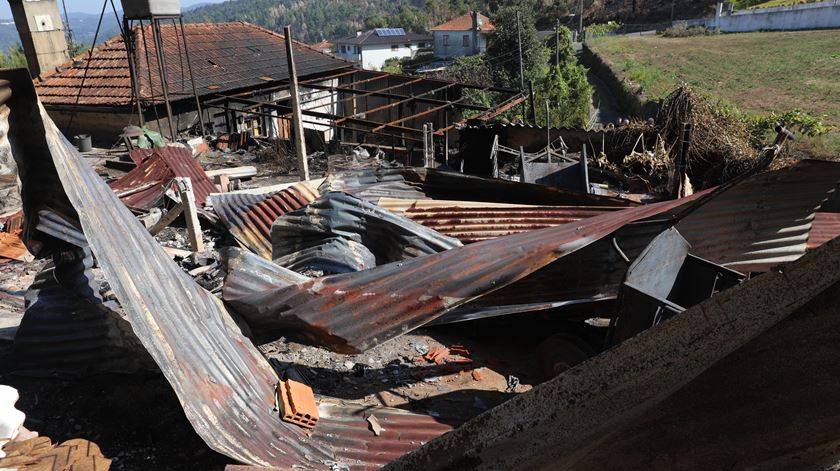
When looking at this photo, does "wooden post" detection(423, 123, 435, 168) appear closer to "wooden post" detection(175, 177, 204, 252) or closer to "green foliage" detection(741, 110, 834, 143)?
"wooden post" detection(175, 177, 204, 252)

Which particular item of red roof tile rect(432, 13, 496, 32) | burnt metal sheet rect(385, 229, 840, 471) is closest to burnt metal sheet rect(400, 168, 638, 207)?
burnt metal sheet rect(385, 229, 840, 471)

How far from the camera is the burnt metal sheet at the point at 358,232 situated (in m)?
5.31

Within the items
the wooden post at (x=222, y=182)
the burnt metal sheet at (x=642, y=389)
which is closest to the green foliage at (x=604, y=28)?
the wooden post at (x=222, y=182)

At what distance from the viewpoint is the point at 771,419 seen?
4.77 ft

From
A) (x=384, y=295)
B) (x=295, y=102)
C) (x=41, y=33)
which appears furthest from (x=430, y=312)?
(x=41, y=33)

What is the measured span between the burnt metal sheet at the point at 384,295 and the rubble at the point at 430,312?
0.01 metres

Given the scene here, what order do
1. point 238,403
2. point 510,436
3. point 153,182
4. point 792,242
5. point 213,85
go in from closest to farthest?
1. point 510,436
2. point 238,403
3. point 792,242
4. point 153,182
5. point 213,85

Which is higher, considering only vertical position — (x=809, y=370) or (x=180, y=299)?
(x=809, y=370)

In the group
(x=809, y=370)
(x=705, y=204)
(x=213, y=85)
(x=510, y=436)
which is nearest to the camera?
(x=809, y=370)

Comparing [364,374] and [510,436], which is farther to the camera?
[364,374]

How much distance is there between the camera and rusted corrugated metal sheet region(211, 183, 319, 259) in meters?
7.53

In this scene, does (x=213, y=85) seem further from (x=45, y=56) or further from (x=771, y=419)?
(x=771, y=419)

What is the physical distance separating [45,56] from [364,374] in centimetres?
1950

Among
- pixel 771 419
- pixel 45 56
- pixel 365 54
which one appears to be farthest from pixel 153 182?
pixel 365 54
